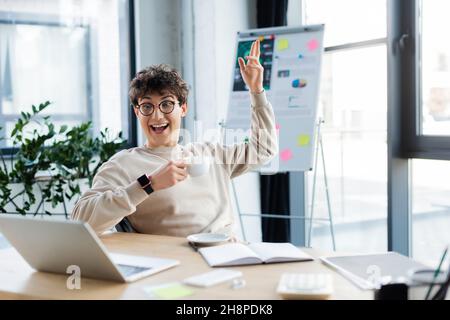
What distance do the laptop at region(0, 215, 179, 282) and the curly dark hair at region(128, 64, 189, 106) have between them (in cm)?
85

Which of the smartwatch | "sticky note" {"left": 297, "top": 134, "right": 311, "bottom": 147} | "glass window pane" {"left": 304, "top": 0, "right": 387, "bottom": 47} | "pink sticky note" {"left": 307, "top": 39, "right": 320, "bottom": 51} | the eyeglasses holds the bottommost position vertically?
the smartwatch

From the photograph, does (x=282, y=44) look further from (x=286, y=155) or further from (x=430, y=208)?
(x=430, y=208)

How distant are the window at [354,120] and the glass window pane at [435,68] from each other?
0.89 ft

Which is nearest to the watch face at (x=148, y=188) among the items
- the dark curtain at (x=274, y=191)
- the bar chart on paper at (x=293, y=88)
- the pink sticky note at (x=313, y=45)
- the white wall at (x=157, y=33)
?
the bar chart on paper at (x=293, y=88)

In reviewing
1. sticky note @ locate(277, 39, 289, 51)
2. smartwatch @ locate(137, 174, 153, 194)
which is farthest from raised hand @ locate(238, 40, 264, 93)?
sticky note @ locate(277, 39, 289, 51)

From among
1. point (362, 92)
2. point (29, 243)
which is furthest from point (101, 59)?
point (29, 243)

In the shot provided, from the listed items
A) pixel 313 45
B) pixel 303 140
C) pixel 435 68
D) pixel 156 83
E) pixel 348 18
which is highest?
pixel 348 18

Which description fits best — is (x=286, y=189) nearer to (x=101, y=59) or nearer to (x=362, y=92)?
(x=362, y=92)

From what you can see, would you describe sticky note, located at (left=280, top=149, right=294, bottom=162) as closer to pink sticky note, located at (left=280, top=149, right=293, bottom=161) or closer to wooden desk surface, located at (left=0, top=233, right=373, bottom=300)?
pink sticky note, located at (left=280, top=149, right=293, bottom=161)

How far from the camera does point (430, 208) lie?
3.45 meters

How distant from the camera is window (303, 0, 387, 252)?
361 centimetres

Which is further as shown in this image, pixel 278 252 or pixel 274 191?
pixel 274 191

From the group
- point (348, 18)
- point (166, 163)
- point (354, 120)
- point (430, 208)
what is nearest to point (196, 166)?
Result: point (166, 163)

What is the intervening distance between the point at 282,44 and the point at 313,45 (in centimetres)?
21
